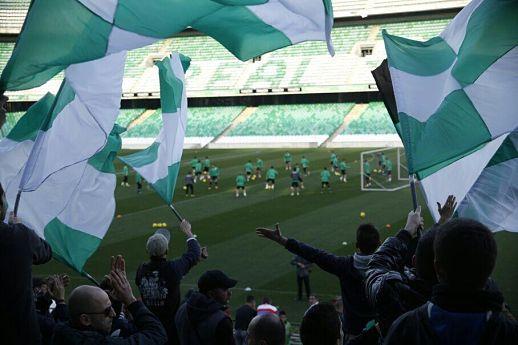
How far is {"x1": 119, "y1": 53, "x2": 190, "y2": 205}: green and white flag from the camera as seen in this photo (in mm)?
7785

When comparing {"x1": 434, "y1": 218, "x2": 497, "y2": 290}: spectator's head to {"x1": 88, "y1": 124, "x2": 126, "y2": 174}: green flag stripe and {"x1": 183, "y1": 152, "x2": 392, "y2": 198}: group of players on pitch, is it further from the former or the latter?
{"x1": 183, "y1": 152, "x2": 392, "y2": 198}: group of players on pitch

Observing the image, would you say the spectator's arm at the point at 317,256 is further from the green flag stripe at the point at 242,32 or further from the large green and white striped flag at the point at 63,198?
the large green and white striped flag at the point at 63,198

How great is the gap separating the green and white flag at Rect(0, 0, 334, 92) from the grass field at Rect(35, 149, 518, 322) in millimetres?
6189

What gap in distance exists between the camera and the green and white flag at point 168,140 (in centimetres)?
779

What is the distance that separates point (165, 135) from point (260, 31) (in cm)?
234

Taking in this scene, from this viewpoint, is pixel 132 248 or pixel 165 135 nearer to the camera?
pixel 165 135

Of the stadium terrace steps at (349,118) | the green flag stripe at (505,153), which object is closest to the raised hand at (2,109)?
the green flag stripe at (505,153)

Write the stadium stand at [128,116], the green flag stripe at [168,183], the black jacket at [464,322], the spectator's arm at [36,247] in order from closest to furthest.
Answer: the black jacket at [464,322], the spectator's arm at [36,247], the green flag stripe at [168,183], the stadium stand at [128,116]

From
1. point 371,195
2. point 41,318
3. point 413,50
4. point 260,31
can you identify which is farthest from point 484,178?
point 371,195

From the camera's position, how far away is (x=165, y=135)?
8.02 m

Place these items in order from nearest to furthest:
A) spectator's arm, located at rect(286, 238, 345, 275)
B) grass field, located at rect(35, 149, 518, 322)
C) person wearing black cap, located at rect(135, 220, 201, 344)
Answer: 1. spectator's arm, located at rect(286, 238, 345, 275)
2. person wearing black cap, located at rect(135, 220, 201, 344)
3. grass field, located at rect(35, 149, 518, 322)

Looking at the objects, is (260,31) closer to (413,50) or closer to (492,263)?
(413,50)

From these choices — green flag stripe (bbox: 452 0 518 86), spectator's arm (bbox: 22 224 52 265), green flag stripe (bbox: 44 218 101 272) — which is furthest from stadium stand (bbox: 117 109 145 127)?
spectator's arm (bbox: 22 224 52 265)

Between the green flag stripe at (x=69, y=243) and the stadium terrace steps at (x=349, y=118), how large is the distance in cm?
3799
